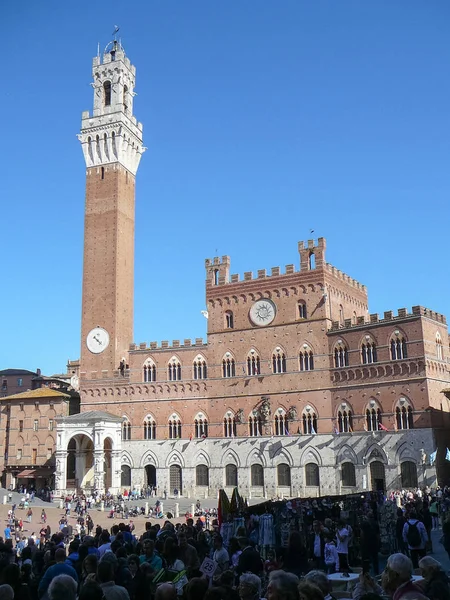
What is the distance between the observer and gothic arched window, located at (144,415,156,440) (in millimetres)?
49656

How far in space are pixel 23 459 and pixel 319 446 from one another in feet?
84.9

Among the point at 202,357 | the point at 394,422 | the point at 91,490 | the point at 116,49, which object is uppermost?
the point at 116,49

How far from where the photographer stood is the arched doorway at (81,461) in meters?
49.5

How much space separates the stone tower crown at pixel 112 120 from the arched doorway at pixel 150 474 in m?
26.3

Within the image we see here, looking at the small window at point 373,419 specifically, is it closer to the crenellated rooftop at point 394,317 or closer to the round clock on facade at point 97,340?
the crenellated rooftop at point 394,317

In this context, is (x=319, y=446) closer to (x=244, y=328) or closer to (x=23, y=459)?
(x=244, y=328)

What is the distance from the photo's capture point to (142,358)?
51344 mm

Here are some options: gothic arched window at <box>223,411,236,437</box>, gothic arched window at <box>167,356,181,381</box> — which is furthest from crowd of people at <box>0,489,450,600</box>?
gothic arched window at <box>167,356,181,381</box>

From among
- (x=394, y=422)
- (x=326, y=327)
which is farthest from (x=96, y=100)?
(x=394, y=422)

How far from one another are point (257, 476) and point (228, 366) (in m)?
8.38

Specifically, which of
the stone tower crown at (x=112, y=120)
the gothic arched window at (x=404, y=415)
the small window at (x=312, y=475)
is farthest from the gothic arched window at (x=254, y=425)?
the stone tower crown at (x=112, y=120)

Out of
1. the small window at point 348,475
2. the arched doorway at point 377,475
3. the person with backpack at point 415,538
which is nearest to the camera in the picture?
the person with backpack at point 415,538

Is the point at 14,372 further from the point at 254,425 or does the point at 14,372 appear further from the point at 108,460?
the point at 254,425

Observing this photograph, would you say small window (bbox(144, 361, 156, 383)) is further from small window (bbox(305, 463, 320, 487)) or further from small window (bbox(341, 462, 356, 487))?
small window (bbox(341, 462, 356, 487))
